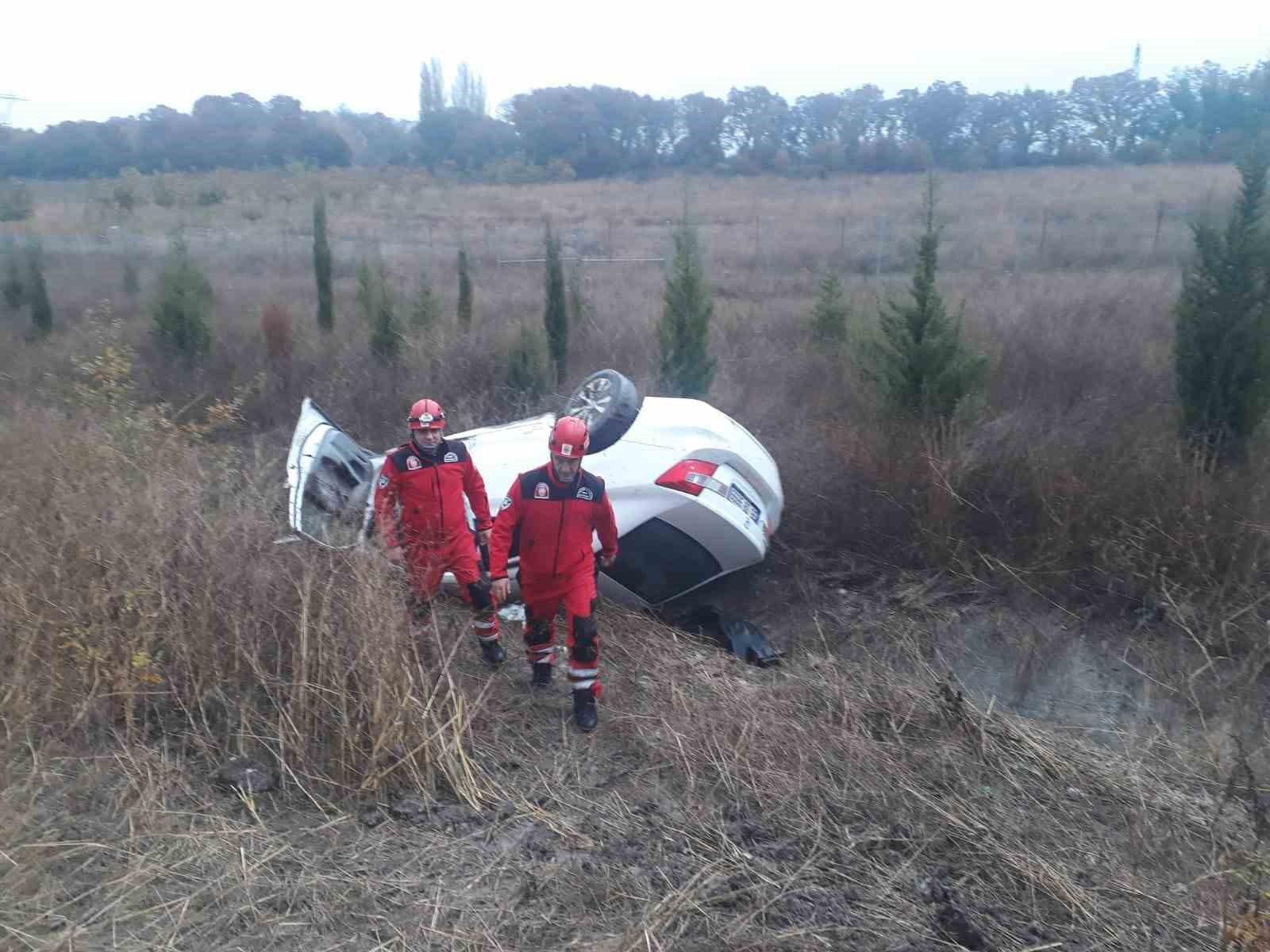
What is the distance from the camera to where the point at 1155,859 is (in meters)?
3.51

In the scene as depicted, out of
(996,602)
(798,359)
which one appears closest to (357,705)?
(996,602)

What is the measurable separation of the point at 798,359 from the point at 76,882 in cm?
1062

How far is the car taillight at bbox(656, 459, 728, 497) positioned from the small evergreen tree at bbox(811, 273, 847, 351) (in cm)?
824

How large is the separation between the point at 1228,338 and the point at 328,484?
631 cm

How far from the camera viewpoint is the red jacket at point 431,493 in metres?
5.60

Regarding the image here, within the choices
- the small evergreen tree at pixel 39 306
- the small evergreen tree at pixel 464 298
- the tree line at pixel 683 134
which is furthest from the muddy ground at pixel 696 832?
the tree line at pixel 683 134

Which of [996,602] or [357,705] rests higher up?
[357,705]

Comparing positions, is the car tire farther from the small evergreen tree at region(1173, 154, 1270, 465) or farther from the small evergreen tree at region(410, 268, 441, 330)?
the small evergreen tree at region(410, 268, 441, 330)

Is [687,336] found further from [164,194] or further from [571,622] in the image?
[164,194]

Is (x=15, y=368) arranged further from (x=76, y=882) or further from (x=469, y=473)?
(x=76, y=882)

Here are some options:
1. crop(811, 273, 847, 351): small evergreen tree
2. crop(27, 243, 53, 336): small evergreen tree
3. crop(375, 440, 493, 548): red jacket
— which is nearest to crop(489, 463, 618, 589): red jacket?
crop(375, 440, 493, 548): red jacket

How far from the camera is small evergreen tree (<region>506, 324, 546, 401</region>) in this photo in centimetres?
1194

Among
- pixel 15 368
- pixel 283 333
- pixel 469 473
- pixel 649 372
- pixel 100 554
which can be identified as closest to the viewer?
pixel 100 554

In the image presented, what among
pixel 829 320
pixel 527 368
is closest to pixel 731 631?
pixel 527 368
